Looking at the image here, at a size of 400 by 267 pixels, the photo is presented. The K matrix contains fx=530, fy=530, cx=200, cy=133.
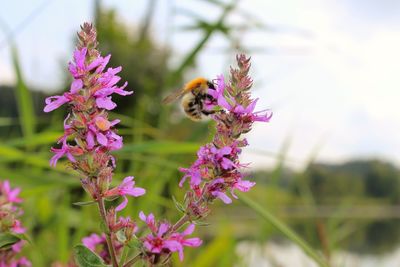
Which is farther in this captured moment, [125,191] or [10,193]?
[10,193]

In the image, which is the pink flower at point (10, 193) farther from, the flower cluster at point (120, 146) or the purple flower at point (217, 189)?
the purple flower at point (217, 189)

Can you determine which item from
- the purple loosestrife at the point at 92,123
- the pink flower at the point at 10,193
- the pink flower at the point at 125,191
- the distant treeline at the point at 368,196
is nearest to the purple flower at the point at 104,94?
the purple loosestrife at the point at 92,123

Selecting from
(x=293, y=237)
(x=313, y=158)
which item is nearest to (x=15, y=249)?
(x=293, y=237)

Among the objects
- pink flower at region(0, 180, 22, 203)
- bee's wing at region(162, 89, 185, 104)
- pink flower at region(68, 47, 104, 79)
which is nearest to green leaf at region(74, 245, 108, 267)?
pink flower at region(68, 47, 104, 79)

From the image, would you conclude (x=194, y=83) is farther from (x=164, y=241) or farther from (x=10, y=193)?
(x=164, y=241)

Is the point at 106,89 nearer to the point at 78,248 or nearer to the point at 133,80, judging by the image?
the point at 78,248

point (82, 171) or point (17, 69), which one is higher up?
point (17, 69)

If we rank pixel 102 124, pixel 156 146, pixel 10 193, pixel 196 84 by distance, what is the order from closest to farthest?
pixel 102 124
pixel 10 193
pixel 196 84
pixel 156 146

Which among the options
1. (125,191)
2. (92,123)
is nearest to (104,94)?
(92,123)
